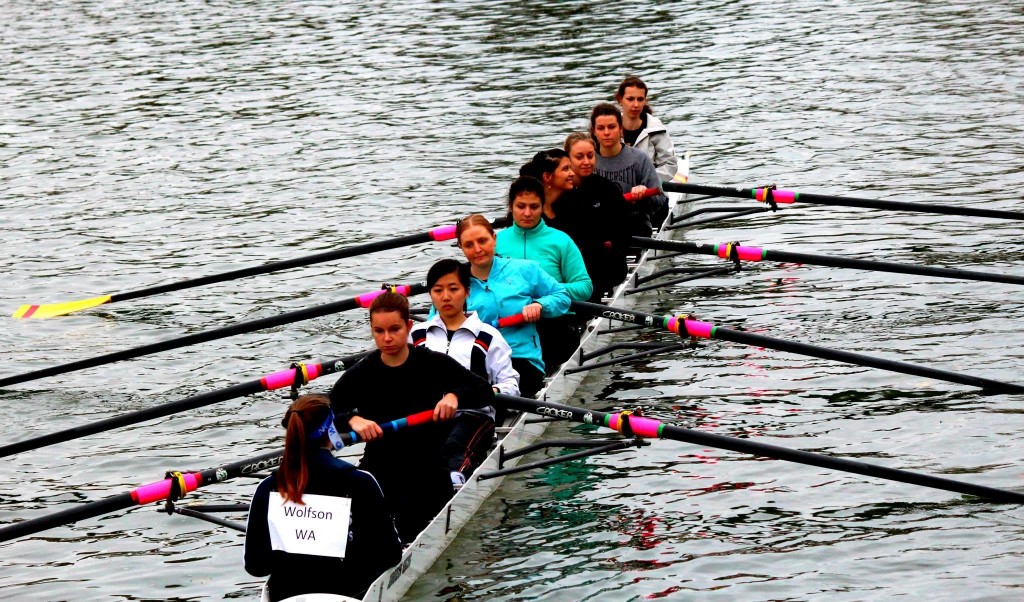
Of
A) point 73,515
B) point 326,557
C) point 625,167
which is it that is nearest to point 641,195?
point 625,167

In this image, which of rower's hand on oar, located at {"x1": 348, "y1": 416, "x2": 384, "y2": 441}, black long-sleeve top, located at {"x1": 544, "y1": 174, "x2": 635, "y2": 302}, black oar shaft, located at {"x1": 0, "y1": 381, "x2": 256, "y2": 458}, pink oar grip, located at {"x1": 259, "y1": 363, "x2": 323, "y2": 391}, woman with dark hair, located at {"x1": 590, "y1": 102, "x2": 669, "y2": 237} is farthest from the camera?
woman with dark hair, located at {"x1": 590, "y1": 102, "x2": 669, "y2": 237}

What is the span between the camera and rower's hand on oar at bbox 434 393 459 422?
28.2ft

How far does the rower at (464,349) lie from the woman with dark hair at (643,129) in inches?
239

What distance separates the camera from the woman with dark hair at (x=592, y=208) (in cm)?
1284

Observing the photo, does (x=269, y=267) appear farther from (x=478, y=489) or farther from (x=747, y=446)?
(x=747, y=446)

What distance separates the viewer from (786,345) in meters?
11.0

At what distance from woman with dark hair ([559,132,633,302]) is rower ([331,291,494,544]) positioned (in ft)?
14.3

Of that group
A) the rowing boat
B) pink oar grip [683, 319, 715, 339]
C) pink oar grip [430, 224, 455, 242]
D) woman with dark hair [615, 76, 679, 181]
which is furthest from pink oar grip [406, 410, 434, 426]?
woman with dark hair [615, 76, 679, 181]

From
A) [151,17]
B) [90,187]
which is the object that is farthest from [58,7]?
[90,187]

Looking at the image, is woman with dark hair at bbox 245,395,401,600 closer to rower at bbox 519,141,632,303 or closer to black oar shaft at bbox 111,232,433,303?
rower at bbox 519,141,632,303

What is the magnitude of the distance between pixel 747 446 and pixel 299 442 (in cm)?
336

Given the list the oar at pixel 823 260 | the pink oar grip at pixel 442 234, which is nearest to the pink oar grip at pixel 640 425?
the oar at pixel 823 260

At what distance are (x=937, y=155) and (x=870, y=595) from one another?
12.2 m

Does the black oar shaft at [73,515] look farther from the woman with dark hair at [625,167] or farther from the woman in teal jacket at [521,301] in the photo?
the woman with dark hair at [625,167]
